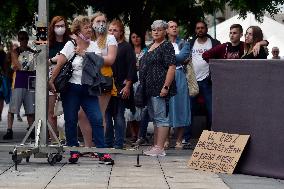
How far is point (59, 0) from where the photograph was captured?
14.7m

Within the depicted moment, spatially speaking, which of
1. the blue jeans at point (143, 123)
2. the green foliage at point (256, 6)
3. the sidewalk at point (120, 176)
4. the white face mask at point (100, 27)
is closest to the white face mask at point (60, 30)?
the white face mask at point (100, 27)

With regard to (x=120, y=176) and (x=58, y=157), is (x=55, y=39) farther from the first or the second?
(x=120, y=176)

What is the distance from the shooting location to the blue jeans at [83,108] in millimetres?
11242

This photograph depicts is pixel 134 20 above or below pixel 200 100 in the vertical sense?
above

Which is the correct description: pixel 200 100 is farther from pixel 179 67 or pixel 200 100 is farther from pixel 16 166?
pixel 16 166

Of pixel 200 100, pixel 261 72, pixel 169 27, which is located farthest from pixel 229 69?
pixel 200 100

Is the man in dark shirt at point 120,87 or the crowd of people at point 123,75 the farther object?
A: the man in dark shirt at point 120,87

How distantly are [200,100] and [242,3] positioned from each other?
1.58m

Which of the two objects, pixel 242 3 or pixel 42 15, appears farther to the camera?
pixel 242 3

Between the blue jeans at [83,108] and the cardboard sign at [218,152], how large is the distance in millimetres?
1095

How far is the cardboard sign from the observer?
34.0 feet

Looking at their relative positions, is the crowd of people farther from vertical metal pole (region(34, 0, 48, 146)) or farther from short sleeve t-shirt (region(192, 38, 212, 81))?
vertical metal pole (region(34, 0, 48, 146))

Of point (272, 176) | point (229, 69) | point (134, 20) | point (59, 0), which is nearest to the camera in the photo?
point (272, 176)

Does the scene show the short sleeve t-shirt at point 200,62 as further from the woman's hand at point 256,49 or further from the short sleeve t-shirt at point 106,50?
the woman's hand at point 256,49
